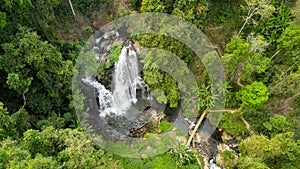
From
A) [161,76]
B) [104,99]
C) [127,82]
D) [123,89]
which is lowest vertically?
[104,99]

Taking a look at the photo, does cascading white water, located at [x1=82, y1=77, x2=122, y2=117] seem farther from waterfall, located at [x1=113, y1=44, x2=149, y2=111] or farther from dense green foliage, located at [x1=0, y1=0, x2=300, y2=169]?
dense green foliage, located at [x1=0, y1=0, x2=300, y2=169]

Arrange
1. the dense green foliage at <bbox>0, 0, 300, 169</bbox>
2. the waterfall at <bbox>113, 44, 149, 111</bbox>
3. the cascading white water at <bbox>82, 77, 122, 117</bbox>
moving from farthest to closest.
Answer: the waterfall at <bbox>113, 44, 149, 111</bbox> → the cascading white water at <bbox>82, 77, 122, 117</bbox> → the dense green foliage at <bbox>0, 0, 300, 169</bbox>

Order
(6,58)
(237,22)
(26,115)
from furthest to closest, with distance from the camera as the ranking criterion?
(237,22)
(26,115)
(6,58)

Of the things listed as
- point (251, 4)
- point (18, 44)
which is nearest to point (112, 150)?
point (18, 44)

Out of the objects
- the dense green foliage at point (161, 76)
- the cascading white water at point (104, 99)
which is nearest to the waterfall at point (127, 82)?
the cascading white water at point (104, 99)

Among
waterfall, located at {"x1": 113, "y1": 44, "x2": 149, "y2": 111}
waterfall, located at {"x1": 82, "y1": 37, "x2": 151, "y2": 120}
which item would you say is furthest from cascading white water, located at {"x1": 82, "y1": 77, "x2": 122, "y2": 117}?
waterfall, located at {"x1": 113, "y1": 44, "x2": 149, "y2": 111}

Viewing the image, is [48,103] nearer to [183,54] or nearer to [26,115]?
[26,115]

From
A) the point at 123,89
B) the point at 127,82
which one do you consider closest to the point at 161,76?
the point at 127,82

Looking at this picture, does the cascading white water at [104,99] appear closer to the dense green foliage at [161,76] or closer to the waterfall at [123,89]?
the waterfall at [123,89]

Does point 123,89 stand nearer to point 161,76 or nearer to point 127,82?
point 127,82
